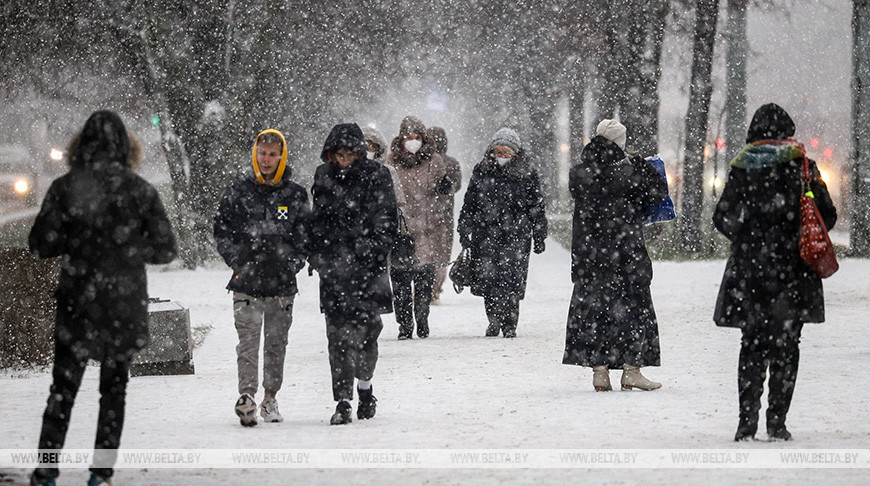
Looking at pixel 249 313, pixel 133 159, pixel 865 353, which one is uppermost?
pixel 133 159

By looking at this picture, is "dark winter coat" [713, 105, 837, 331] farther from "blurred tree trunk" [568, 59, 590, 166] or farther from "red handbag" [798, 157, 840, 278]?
"blurred tree trunk" [568, 59, 590, 166]

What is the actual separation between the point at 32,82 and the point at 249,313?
19.8 m

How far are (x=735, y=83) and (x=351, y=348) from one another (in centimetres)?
2056

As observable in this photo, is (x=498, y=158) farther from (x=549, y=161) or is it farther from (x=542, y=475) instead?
(x=549, y=161)

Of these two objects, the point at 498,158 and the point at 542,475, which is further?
the point at 498,158

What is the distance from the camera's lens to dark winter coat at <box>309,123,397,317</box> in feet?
25.8

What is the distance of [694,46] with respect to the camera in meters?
24.5

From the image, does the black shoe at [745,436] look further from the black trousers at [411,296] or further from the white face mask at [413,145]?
the white face mask at [413,145]

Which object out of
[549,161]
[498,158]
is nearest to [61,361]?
[498,158]

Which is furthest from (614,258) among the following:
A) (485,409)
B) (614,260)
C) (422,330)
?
(422,330)

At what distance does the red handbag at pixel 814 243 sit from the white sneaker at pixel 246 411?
121 inches

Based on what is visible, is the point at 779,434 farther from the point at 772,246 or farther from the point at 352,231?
the point at 352,231

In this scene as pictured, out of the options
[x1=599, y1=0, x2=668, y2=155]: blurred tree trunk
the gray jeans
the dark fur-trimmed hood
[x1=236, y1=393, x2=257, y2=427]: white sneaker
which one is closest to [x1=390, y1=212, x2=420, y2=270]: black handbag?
the dark fur-trimmed hood

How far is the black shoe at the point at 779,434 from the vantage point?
22.9 ft
